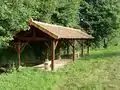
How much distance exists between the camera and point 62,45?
111 ft

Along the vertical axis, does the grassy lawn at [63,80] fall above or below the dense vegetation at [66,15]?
below

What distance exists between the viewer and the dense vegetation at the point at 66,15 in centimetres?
1644

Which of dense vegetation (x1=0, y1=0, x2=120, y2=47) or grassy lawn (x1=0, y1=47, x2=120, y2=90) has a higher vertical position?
dense vegetation (x1=0, y1=0, x2=120, y2=47)

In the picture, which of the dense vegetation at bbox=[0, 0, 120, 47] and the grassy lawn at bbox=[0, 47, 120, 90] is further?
the dense vegetation at bbox=[0, 0, 120, 47]

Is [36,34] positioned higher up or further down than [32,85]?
higher up

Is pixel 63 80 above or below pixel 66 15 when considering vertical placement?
below

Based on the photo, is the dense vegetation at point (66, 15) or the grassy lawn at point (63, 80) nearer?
the grassy lawn at point (63, 80)

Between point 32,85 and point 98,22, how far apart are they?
2940 cm

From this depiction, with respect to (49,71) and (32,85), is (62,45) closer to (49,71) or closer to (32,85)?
(49,71)

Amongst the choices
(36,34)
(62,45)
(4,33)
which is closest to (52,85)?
(4,33)

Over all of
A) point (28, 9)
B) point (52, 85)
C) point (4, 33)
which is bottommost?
point (52, 85)

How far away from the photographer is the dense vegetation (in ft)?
53.9

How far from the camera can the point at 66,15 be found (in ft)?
113

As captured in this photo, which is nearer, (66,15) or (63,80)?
(63,80)
